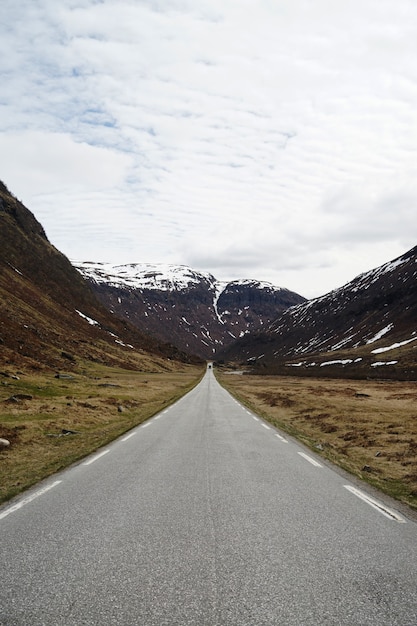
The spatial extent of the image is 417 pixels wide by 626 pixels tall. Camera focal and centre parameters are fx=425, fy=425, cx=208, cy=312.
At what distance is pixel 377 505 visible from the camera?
856 cm

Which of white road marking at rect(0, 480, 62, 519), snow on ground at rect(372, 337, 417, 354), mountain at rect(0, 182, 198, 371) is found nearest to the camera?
white road marking at rect(0, 480, 62, 519)

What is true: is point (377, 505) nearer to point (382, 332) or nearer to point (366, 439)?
point (366, 439)

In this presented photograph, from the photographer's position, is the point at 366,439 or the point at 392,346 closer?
the point at 366,439

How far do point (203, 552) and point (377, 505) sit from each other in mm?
4434

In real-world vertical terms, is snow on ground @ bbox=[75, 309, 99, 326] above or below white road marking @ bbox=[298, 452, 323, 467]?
above

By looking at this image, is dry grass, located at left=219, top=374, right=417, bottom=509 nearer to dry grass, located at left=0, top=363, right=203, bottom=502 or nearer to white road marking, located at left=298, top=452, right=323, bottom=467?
white road marking, located at left=298, top=452, right=323, bottom=467

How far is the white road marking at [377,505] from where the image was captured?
7771mm

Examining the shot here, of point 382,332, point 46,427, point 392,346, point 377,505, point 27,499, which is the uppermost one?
point 382,332

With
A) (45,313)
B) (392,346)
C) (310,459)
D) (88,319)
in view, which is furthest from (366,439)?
(392,346)

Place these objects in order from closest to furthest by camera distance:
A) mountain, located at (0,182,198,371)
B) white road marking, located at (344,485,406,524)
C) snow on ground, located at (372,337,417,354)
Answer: white road marking, located at (344,485,406,524) → mountain, located at (0,182,198,371) → snow on ground, located at (372,337,417,354)

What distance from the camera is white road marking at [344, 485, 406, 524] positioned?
777cm

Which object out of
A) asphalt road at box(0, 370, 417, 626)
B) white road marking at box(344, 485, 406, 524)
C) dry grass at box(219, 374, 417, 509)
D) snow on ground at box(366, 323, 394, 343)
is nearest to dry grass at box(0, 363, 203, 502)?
asphalt road at box(0, 370, 417, 626)

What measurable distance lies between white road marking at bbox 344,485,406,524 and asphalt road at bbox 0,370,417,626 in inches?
2.2

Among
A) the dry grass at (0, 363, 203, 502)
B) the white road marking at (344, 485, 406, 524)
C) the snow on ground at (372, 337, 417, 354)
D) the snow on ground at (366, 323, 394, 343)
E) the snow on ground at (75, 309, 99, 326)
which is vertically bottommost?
the dry grass at (0, 363, 203, 502)
